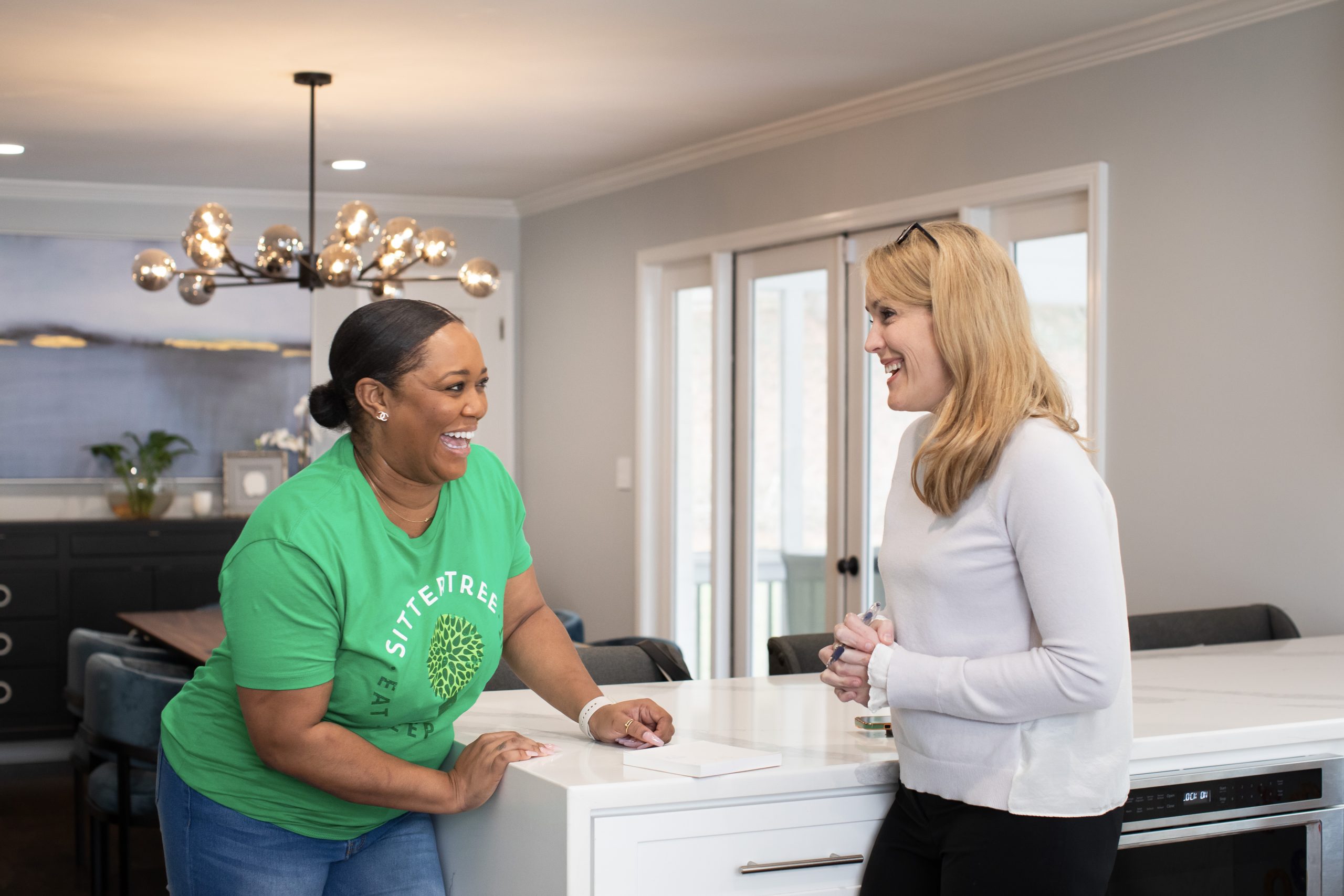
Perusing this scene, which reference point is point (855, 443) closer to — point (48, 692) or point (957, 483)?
point (957, 483)

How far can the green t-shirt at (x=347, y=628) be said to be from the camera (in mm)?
1479

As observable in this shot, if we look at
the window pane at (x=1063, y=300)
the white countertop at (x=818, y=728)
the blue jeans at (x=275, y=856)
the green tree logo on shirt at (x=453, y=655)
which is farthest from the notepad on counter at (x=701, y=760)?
the window pane at (x=1063, y=300)

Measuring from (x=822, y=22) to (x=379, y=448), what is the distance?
2.41 metres

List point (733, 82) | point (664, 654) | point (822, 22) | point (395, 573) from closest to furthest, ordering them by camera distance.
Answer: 1. point (395, 573)
2. point (664, 654)
3. point (822, 22)
4. point (733, 82)

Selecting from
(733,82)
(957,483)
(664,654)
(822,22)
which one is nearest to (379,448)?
(957,483)

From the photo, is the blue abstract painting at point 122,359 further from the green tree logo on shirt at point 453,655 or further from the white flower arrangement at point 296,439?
the green tree logo on shirt at point 453,655

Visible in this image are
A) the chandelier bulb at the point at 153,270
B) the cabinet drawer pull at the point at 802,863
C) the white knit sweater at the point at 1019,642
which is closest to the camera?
the white knit sweater at the point at 1019,642

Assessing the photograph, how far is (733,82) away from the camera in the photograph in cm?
422

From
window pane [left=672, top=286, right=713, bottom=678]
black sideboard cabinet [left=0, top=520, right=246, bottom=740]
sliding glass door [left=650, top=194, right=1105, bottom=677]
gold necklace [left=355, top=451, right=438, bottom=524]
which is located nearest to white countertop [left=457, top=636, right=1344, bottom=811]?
gold necklace [left=355, top=451, right=438, bottom=524]

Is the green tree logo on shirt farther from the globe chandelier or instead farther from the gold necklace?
the globe chandelier

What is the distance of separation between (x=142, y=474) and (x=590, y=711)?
4910mm

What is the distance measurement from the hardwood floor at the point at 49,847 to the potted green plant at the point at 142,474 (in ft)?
3.99

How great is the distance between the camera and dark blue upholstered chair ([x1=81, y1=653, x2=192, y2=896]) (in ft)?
10.5

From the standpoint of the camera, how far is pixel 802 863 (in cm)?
160
